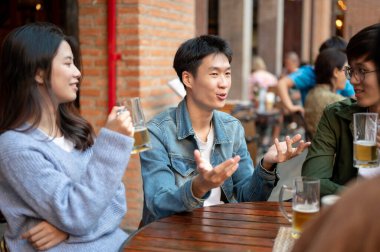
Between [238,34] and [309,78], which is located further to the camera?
[238,34]

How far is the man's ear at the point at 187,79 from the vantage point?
8.31 feet

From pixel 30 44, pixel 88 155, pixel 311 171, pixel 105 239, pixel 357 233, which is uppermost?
pixel 30 44

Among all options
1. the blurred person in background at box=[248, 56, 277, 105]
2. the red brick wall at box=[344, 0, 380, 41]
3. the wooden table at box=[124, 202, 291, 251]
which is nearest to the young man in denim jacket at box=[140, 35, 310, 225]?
the wooden table at box=[124, 202, 291, 251]

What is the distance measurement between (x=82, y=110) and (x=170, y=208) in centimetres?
243

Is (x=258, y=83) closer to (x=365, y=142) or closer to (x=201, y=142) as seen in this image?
(x=201, y=142)

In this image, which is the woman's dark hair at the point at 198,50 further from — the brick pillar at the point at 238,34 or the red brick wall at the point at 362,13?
the brick pillar at the point at 238,34

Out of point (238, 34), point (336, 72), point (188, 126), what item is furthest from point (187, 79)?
point (238, 34)

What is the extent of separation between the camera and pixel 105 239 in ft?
6.33

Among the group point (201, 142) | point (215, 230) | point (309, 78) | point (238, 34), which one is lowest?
point (215, 230)

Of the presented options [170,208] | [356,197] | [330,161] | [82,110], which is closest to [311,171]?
[330,161]

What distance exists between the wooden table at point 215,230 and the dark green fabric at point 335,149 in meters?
0.36

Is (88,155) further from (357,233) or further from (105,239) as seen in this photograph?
(357,233)

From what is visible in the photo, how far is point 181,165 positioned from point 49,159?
74 centimetres

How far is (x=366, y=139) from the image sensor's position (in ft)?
6.33
